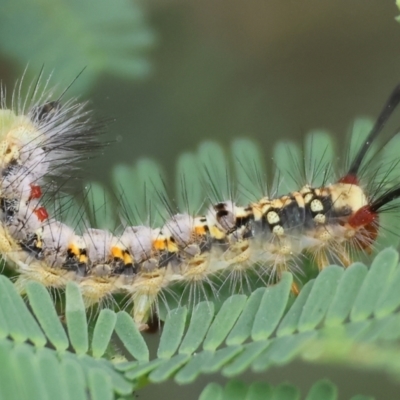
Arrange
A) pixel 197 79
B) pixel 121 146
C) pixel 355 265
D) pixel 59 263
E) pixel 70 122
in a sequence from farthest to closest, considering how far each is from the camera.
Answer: pixel 197 79 < pixel 121 146 < pixel 70 122 < pixel 59 263 < pixel 355 265

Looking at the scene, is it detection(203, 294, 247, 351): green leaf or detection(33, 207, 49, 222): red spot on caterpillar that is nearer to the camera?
detection(203, 294, 247, 351): green leaf

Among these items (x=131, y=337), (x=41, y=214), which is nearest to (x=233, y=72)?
(x=41, y=214)

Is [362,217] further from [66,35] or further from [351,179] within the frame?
[66,35]

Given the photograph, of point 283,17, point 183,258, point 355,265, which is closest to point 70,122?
point 183,258

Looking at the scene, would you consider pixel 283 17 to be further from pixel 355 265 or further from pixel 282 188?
pixel 355 265

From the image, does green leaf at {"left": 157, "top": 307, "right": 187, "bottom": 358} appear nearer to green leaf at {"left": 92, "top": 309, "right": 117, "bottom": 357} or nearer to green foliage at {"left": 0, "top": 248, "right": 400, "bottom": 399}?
green foliage at {"left": 0, "top": 248, "right": 400, "bottom": 399}

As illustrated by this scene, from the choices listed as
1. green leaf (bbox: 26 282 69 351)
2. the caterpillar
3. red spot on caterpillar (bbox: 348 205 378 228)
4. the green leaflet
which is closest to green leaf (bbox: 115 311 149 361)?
green leaf (bbox: 26 282 69 351)
